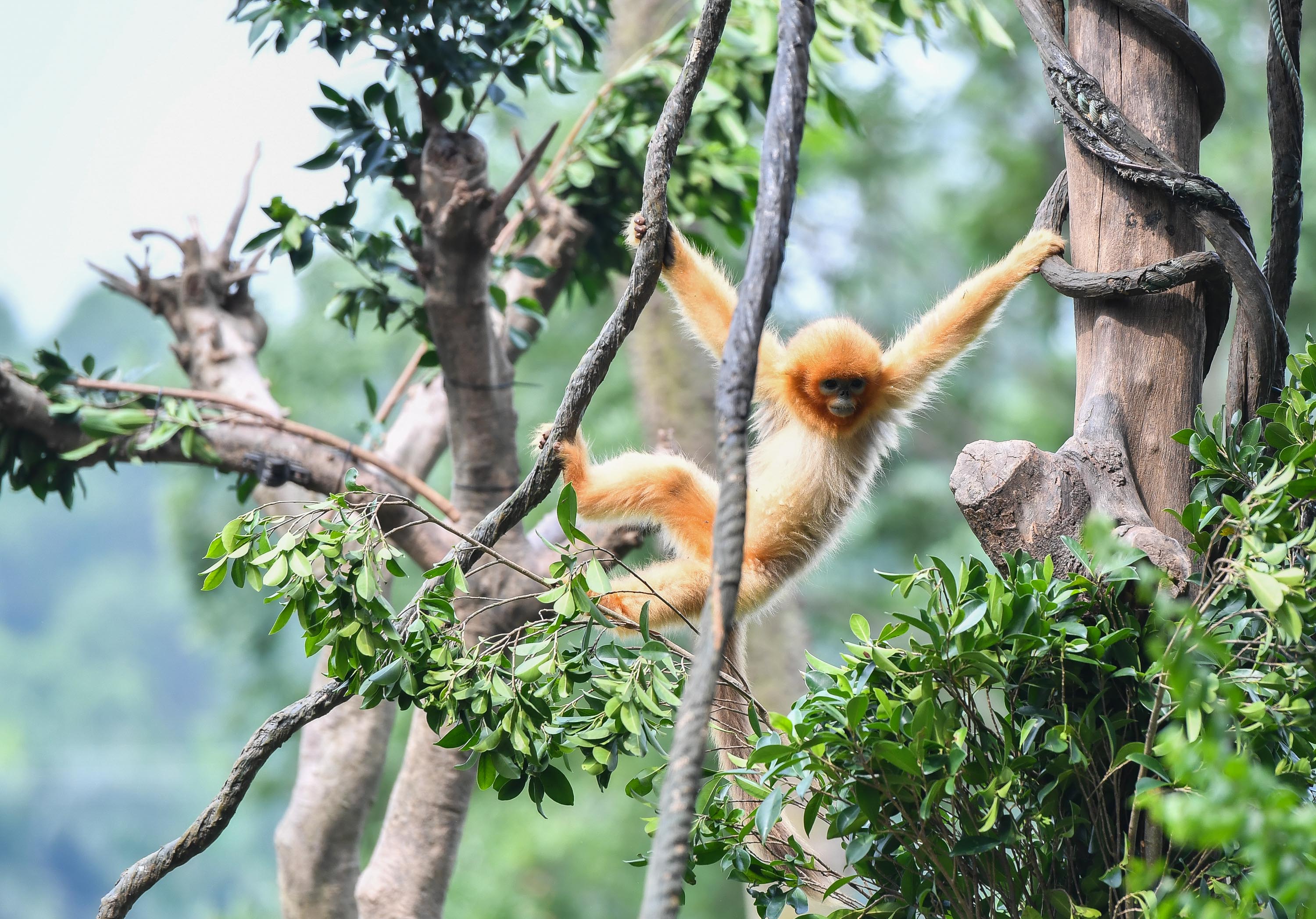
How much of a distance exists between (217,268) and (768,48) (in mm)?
2288

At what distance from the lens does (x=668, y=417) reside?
6.22 metres

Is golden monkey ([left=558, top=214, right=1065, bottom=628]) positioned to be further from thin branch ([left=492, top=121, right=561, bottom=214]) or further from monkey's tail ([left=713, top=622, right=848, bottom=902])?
thin branch ([left=492, top=121, right=561, bottom=214])

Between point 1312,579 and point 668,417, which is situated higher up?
point 668,417

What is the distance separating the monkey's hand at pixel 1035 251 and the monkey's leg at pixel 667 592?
1143 millimetres

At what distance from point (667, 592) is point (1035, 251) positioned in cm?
130

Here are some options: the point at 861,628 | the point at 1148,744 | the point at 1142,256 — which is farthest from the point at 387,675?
the point at 1142,256

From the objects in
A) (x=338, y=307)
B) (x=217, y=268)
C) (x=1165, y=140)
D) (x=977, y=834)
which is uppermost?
(x=217, y=268)

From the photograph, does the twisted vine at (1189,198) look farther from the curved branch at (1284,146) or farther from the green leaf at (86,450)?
the green leaf at (86,450)

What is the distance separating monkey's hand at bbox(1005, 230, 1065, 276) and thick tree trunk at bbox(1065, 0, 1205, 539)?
0.65ft

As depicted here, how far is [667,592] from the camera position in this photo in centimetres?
284

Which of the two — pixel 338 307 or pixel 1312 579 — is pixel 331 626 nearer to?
pixel 1312 579

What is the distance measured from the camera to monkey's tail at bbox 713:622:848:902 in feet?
5.88

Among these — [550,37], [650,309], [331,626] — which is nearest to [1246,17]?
[650,309]

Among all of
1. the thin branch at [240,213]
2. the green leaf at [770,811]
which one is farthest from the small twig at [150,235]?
the green leaf at [770,811]
